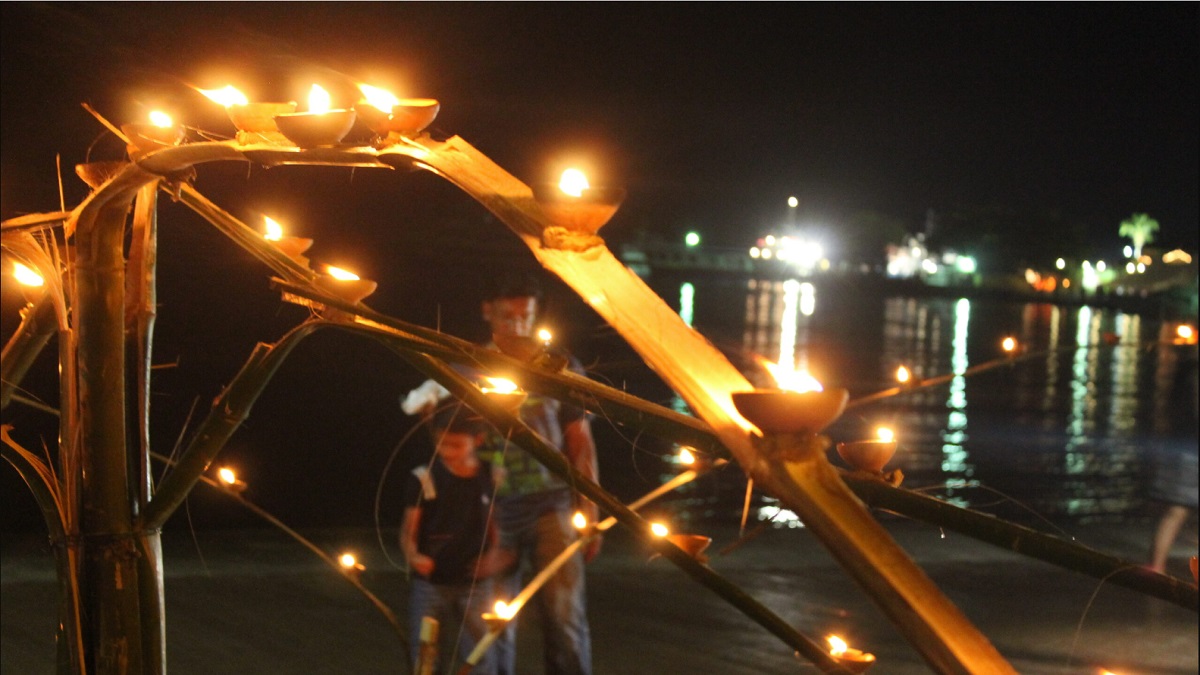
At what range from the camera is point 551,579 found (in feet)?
13.6

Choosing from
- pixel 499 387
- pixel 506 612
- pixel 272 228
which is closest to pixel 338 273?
pixel 272 228

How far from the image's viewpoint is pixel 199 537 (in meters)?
7.61

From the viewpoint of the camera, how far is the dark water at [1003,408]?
10555 millimetres

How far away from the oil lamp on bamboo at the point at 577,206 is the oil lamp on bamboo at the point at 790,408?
37cm

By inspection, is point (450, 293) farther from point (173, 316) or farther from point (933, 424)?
point (933, 424)

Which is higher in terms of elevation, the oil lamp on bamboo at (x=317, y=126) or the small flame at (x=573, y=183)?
the oil lamp on bamboo at (x=317, y=126)

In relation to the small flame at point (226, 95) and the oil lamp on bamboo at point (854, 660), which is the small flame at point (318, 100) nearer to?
the small flame at point (226, 95)

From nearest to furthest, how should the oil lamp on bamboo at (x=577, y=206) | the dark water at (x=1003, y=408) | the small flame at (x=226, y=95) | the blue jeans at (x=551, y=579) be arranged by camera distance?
the oil lamp on bamboo at (x=577, y=206) < the small flame at (x=226, y=95) < the blue jeans at (x=551, y=579) < the dark water at (x=1003, y=408)

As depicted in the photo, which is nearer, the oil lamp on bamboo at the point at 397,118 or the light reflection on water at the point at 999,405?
the oil lamp on bamboo at the point at 397,118

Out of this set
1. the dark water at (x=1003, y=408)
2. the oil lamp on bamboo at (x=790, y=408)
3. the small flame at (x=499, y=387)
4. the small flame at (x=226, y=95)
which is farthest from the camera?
the dark water at (x=1003, y=408)

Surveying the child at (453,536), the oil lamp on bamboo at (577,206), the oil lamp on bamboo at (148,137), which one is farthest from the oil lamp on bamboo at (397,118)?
the child at (453,536)

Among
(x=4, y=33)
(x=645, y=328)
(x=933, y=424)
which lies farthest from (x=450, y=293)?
(x=645, y=328)

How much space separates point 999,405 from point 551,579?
1711 cm

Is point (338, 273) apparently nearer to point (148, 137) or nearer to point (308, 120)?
point (148, 137)
